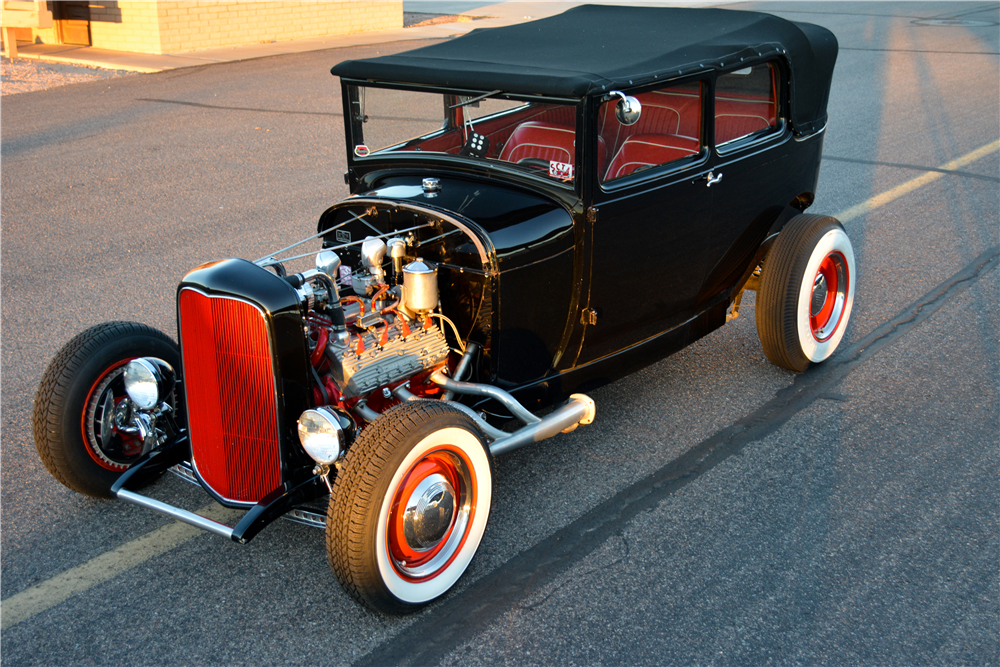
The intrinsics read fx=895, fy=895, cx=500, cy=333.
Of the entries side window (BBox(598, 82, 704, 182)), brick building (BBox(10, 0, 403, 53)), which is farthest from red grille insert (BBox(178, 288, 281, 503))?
brick building (BBox(10, 0, 403, 53))

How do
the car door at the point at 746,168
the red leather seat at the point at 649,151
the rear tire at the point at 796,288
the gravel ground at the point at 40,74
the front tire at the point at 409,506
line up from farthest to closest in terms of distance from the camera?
the gravel ground at the point at 40,74, the rear tire at the point at 796,288, the car door at the point at 746,168, the red leather seat at the point at 649,151, the front tire at the point at 409,506

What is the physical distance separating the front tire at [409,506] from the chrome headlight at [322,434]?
0.15m

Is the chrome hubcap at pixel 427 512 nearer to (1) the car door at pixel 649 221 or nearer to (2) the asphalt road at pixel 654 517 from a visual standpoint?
(2) the asphalt road at pixel 654 517

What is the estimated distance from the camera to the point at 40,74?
12.8 meters

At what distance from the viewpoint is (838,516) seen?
356 centimetres

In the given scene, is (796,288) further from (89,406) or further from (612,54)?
(89,406)

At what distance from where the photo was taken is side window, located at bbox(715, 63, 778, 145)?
14.0 ft

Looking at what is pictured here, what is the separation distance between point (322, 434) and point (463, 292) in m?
0.86

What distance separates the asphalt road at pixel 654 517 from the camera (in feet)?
9.64

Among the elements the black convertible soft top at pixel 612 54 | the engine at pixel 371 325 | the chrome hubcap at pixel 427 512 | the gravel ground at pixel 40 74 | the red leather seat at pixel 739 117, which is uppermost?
the black convertible soft top at pixel 612 54

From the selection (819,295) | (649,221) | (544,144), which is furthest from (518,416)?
(819,295)

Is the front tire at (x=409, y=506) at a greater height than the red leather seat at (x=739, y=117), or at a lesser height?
lesser

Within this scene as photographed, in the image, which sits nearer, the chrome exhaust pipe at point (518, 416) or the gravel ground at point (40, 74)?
the chrome exhaust pipe at point (518, 416)

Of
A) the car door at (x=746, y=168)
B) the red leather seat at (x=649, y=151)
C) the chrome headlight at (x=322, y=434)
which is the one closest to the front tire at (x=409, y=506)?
the chrome headlight at (x=322, y=434)
